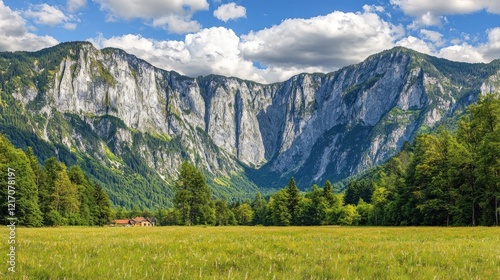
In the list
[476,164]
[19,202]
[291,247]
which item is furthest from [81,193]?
[291,247]

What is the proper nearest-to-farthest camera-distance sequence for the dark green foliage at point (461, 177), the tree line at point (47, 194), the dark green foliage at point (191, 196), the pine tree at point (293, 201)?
the dark green foliage at point (461, 177) < the tree line at point (47, 194) < the dark green foliage at point (191, 196) < the pine tree at point (293, 201)

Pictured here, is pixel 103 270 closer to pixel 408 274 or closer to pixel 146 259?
pixel 146 259

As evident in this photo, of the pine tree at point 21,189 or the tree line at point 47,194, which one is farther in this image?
the tree line at point 47,194

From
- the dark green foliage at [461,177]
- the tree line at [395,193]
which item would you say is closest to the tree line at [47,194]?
the tree line at [395,193]

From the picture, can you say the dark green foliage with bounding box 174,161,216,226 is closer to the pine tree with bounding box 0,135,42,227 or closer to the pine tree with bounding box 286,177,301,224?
the pine tree with bounding box 0,135,42,227

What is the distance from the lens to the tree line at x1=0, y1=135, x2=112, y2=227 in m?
62.3

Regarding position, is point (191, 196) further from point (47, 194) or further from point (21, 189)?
point (21, 189)

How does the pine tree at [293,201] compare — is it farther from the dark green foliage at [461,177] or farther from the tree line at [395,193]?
the dark green foliage at [461,177]

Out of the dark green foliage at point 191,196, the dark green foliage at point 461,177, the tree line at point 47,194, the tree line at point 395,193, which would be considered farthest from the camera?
the dark green foliage at point 191,196

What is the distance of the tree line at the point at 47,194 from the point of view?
62303 mm

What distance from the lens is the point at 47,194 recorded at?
78.6 metres

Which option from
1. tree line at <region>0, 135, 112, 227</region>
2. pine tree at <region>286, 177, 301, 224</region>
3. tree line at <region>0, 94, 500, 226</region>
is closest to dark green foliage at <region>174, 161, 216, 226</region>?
tree line at <region>0, 94, 500, 226</region>

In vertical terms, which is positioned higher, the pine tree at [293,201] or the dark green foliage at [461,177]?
the dark green foliage at [461,177]

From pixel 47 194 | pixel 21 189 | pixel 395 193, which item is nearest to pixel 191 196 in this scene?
pixel 47 194
